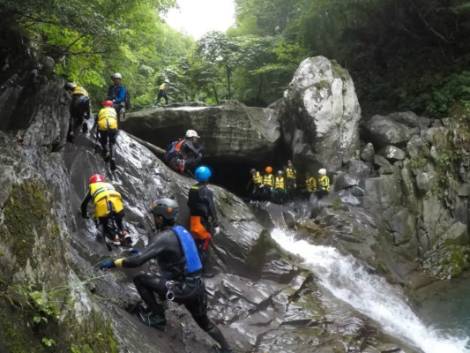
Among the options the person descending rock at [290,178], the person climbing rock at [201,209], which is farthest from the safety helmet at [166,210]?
the person descending rock at [290,178]

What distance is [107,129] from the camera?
10.8 m

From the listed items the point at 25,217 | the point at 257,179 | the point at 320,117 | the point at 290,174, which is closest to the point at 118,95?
the point at 257,179

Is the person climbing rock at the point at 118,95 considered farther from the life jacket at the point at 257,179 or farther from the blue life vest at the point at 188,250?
the blue life vest at the point at 188,250

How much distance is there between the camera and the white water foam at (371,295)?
11.0 metres

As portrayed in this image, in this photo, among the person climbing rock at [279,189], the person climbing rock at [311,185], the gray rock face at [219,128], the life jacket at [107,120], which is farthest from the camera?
the person climbing rock at [279,189]

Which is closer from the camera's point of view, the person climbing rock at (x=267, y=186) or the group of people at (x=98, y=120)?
the group of people at (x=98, y=120)

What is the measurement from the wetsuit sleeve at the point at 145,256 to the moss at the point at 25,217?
1.43 metres

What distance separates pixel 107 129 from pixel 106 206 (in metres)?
2.99

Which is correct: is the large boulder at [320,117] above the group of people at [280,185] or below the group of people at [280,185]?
above

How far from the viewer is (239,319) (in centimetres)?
927

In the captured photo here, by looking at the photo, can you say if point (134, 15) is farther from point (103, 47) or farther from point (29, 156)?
point (29, 156)

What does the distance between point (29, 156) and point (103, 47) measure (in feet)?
11.6

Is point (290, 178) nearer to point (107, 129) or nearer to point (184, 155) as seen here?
point (184, 155)

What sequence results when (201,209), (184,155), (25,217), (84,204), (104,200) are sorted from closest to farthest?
(25,217) < (104,200) < (84,204) < (201,209) < (184,155)
